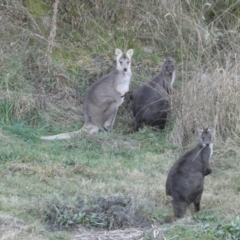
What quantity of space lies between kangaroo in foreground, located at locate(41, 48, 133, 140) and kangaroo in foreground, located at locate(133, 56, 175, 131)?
337 mm

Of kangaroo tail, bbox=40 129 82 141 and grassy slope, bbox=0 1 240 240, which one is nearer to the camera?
grassy slope, bbox=0 1 240 240

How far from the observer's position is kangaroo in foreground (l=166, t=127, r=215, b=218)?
9367 millimetres

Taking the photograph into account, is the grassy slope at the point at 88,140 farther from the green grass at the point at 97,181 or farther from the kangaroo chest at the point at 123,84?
the kangaroo chest at the point at 123,84

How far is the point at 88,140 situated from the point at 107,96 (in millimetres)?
1466

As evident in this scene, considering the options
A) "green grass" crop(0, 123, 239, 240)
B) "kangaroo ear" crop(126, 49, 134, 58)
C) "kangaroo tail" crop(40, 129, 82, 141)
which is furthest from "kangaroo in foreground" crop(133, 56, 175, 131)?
"kangaroo tail" crop(40, 129, 82, 141)

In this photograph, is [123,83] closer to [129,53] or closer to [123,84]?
[123,84]

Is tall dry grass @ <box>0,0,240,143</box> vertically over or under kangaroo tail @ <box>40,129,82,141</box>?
over

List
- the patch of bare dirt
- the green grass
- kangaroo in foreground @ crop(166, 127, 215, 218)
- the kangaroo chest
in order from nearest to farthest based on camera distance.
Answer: the patch of bare dirt < the green grass < kangaroo in foreground @ crop(166, 127, 215, 218) < the kangaroo chest

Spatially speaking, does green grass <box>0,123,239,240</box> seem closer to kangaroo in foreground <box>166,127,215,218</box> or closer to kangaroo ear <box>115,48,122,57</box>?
kangaroo in foreground <box>166,127,215,218</box>

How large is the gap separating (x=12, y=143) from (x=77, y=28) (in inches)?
142

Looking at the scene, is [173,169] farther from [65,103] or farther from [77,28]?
[77,28]

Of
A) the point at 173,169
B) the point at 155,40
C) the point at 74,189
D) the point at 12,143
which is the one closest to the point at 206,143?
the point at 173,169

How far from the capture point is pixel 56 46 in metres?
14.1

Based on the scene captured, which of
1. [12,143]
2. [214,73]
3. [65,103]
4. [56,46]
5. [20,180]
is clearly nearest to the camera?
[20,180]
